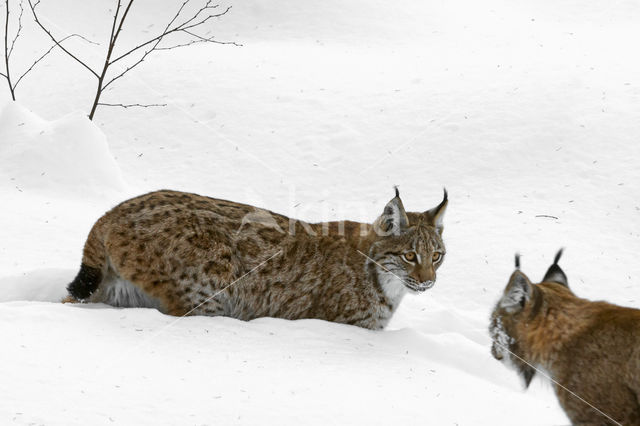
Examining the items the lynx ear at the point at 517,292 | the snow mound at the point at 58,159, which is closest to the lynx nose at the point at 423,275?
the lynx ear at the point at 517,292

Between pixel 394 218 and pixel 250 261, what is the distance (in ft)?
4.63

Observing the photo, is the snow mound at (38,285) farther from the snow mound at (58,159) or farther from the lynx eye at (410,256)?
the lynx eye at (410,256)

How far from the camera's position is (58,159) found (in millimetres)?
9922

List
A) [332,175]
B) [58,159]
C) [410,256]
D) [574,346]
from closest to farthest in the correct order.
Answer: [574,346]
[410,256]
[58,159]
[332,175]

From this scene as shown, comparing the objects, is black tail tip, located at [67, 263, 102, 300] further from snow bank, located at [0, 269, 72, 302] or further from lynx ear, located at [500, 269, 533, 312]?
lynx ear, located at [500, 269, 533, 312]

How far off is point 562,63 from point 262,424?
13695mm

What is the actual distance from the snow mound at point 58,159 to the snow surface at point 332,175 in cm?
3

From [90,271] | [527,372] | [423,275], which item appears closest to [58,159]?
[90,271]

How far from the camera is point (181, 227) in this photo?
6.11 m

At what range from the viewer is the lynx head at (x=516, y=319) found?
4.50m

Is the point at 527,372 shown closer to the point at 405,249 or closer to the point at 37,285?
the point at 405,249

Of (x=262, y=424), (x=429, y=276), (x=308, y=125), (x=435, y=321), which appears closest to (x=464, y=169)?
(x=308, y=125)

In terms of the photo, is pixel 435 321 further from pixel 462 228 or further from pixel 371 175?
pixel 371 175

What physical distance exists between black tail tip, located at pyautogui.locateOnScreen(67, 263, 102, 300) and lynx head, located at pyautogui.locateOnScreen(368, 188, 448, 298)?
253 cm
